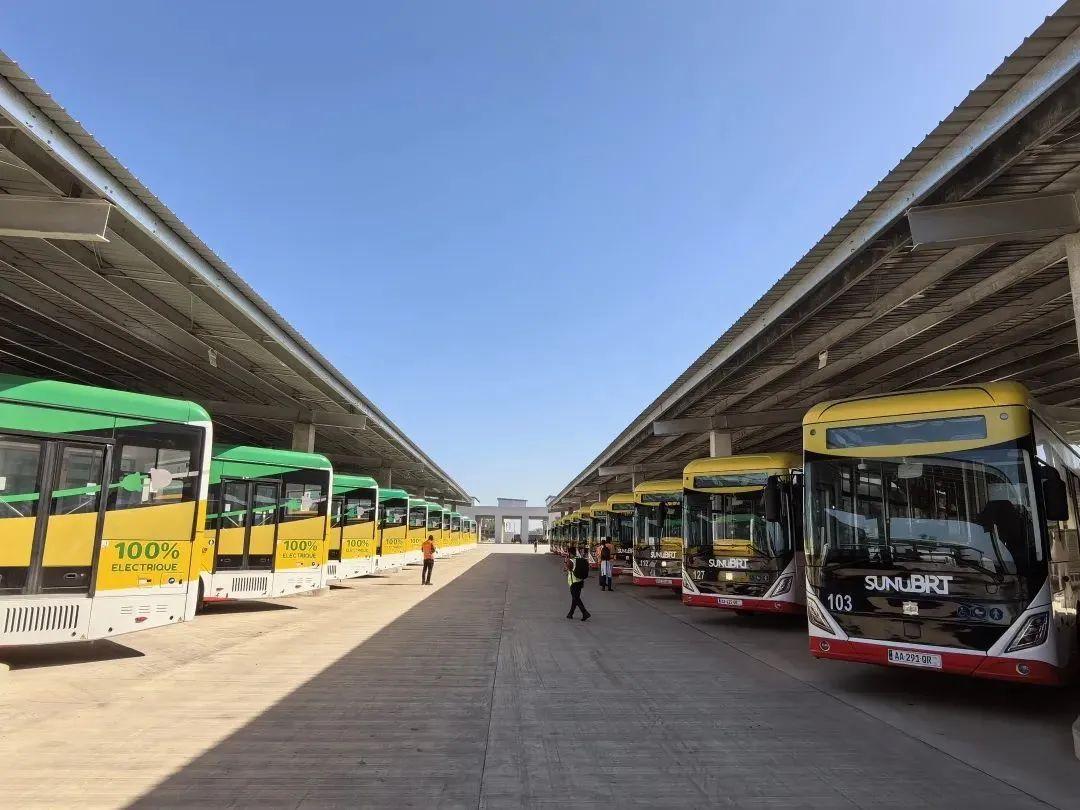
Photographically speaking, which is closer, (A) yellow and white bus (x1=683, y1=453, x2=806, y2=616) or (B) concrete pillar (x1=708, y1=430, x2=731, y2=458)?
(A) yellow and white bus (x1=683, y1=453, x2=806, y2=616)

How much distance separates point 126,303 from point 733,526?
507 inches

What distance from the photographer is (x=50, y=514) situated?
8.65m

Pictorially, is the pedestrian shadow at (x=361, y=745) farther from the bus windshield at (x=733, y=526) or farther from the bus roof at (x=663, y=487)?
the bus roof at (x=663, y=487)

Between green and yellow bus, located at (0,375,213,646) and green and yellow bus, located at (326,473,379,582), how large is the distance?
9.45m

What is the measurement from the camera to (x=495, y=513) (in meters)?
116

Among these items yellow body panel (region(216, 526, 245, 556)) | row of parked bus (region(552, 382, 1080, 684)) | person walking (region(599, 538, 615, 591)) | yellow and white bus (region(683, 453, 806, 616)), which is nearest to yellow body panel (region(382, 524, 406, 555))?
person walking (region(599, 538, 615, 591))

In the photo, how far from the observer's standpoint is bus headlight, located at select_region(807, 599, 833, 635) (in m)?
7.80

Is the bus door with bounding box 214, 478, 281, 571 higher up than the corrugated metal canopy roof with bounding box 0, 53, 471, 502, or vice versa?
the corrugated metal canopy roof with bounding box 0, 53, 471, 502

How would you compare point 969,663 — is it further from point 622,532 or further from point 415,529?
point 415,529

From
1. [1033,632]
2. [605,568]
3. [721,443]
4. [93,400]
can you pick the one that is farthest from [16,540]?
[721,443]

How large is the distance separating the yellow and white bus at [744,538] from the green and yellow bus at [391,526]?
16946 millimetres

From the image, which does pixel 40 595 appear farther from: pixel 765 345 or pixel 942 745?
pixel 765 345

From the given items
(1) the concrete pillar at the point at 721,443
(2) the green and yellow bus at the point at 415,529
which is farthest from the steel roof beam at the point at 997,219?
(2) the green and yellow bus at the point at 415,529

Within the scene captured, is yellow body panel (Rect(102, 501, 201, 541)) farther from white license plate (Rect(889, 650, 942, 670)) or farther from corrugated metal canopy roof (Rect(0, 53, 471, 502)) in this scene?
white license plate (Rect(889, 650, 942, 670))
